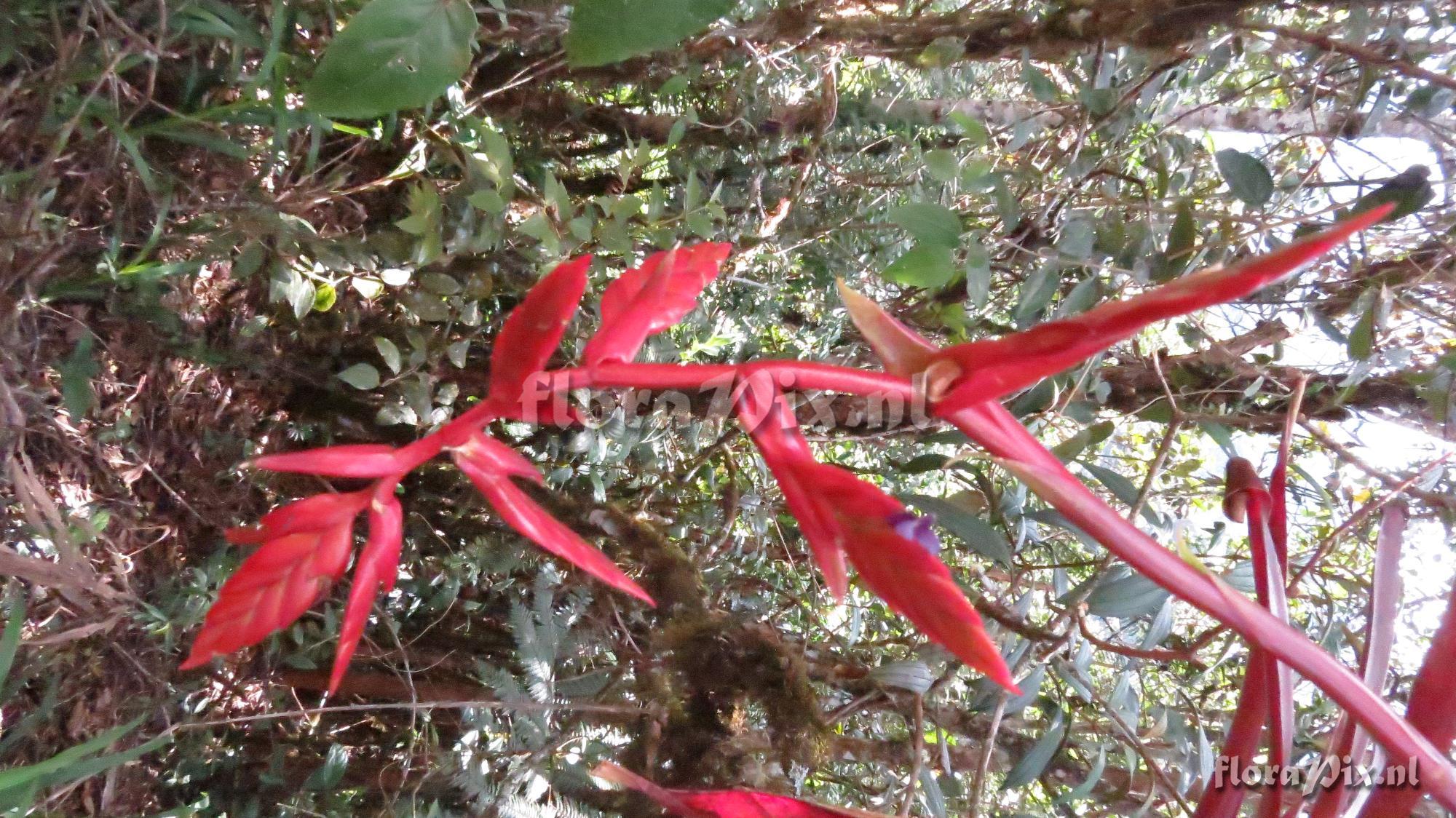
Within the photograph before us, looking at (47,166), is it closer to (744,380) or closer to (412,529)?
(412,529)

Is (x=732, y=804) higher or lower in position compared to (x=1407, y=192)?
lower

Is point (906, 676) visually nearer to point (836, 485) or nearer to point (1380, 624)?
point (1380, 624)

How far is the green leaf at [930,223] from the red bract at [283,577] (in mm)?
493

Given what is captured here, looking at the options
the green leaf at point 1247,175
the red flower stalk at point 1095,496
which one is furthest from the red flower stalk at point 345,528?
the green leaf at point 1247,175

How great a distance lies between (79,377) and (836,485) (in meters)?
0.80

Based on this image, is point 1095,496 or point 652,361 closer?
point 1095,496

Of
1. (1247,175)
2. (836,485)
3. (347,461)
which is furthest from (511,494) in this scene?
(1247,175)

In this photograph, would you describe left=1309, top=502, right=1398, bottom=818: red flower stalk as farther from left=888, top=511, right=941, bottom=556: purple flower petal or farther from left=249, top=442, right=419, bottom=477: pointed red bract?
left=249, top=442, right=419, bottom=477: pointed red bract

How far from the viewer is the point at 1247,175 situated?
Result: 0.70 meters

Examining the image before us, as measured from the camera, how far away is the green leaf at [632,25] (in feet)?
1.46

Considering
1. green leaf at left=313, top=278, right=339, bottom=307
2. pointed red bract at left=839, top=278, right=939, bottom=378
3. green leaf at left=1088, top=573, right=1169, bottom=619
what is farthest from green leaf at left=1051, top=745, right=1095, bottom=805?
green leaf at left=313, top=278, right=339, bottom=307

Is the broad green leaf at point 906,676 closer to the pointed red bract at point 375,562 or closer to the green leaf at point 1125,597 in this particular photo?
the green leaf at point 1125,597

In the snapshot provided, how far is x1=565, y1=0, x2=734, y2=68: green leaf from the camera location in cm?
45

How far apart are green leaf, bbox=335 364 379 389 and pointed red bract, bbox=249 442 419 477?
0.38 m
